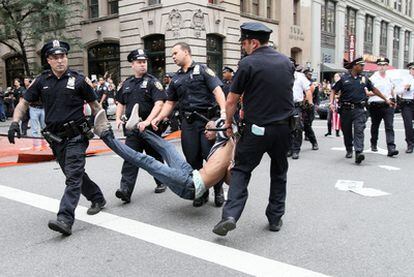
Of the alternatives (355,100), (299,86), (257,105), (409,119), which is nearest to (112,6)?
(299,86)

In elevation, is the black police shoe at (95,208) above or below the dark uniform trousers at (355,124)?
below

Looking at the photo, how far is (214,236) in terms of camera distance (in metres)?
4.16

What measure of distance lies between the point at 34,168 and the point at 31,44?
68.8 feet

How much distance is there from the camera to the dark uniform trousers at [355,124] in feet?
25.8

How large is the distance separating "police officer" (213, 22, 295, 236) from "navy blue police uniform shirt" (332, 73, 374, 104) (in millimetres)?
4284

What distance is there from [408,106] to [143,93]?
620 cm

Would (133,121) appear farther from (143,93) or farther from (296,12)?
(296,12)

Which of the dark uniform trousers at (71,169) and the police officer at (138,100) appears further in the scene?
the police officer at (138,100)

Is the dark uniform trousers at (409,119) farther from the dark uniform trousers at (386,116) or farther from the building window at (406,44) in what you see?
the building window at (406,44)

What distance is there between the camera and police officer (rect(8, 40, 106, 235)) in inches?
173

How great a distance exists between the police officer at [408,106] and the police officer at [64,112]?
23.1 feet

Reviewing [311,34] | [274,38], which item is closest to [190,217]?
[274,38]

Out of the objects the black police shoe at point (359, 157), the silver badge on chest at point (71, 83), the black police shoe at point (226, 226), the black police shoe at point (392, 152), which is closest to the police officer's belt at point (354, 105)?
the black police shoe at point (359, 157)

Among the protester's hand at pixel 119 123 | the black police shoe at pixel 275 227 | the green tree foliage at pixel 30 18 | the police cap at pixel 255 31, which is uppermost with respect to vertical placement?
the green tree foliage at pixel 30 18
